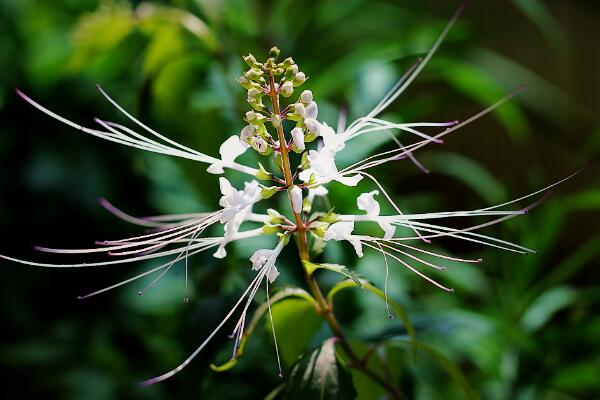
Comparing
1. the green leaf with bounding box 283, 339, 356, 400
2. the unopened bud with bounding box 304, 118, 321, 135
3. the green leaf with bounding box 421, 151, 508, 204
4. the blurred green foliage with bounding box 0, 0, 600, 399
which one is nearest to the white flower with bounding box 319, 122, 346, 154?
the unopened bud with bounding box 304, 118, 321, 135

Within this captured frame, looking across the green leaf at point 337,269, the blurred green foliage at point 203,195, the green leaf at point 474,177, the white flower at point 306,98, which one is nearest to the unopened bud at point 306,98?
the white flower at point 306,98

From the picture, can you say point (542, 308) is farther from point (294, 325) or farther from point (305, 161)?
point (305, 161)

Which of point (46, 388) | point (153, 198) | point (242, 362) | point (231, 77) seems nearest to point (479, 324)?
point (242, 362)

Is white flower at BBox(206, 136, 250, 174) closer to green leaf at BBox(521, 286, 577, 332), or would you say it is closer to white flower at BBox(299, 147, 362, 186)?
white flower at BBox(299, 147, 362, 186)

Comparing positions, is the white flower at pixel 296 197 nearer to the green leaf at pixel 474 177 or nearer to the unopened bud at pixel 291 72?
the unopened bud at pixel 291 72

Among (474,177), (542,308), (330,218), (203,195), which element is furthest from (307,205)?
(474,177)

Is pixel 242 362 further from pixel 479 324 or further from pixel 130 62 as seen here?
pixel 130 62
